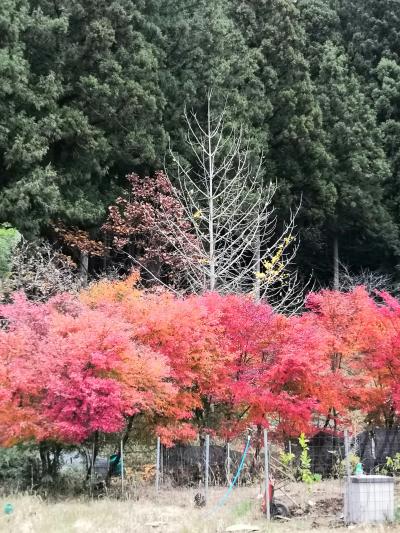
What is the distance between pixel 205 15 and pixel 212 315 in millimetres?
15317

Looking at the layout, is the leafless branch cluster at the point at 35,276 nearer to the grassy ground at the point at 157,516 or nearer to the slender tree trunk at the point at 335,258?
the grassy ground at the point at 157,516

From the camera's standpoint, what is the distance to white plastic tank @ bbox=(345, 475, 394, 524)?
28.0 ft

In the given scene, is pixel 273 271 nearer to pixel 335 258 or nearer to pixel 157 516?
pixel 335 258

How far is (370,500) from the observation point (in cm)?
855

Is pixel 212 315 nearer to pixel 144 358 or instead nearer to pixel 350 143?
pixel 144 358

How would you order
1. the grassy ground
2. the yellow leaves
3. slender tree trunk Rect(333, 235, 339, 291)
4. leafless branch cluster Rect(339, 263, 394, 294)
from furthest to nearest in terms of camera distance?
slender tree trunk Rect(333, 235, 339, 291) → leafless branch cluster Rect(339, 263, 394, 294) → the yellow leaves → the grassy ground

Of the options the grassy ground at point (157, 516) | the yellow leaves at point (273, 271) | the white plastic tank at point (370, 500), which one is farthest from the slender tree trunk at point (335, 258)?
the white plastic tank at point (370, 500)

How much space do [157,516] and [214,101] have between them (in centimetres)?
1655

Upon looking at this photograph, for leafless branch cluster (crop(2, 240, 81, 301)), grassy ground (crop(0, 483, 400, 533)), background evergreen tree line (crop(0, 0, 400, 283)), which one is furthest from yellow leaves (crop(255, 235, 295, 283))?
grassy ground (crop(0, 483, 400, 533))

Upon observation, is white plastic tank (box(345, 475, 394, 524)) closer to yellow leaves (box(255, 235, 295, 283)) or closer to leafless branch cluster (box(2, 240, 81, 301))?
yellow leaves (box(255, 235, 295, 283))

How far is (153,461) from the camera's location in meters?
12.8

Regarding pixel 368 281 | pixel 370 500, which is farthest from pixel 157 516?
pixel 368 281

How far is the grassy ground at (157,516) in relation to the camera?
8.45 meters

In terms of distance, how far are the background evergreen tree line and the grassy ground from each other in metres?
10.7
